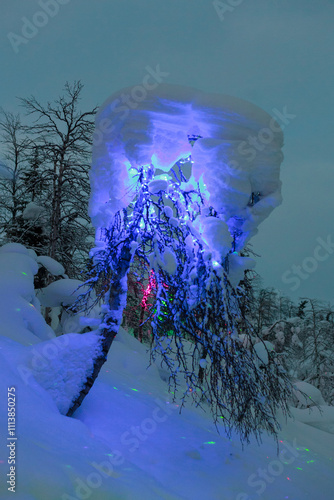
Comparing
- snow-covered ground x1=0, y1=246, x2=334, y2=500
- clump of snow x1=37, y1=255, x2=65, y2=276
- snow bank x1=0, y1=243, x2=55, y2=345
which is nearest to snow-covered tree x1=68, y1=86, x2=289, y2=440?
snow-covered ground x1=0, y1=246, x2=334, y2=500

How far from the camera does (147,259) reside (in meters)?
5.16

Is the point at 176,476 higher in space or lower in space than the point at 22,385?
lower

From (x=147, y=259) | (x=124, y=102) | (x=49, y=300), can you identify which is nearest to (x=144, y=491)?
(x=147, y=259)

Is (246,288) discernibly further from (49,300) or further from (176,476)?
(49,300)

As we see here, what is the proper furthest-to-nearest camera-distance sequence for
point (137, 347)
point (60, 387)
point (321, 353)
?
point (321, 353), point (137, 347), point (60, 387)

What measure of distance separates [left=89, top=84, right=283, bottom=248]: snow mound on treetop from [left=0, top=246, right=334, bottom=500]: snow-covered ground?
2.43 m

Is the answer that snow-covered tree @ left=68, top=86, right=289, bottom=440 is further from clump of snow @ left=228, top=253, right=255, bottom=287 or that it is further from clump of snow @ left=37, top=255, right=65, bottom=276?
clump of snow @ left=37, top=255, right=65, bottom=276

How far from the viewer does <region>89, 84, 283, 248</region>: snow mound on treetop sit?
454 centimetres

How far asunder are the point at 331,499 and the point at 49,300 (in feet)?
24.7

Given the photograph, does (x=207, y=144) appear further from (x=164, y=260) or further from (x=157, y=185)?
(x=164, y=260)

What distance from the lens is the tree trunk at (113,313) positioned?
15.8 ft

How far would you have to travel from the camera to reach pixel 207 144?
4.57 m

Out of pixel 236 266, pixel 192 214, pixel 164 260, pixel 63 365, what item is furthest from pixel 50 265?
pixel 236 266

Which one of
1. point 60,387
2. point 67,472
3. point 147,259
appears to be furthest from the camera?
point 147,259
